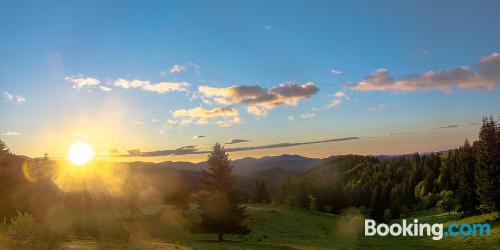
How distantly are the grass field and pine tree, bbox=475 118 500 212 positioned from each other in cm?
384

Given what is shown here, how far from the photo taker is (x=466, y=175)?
87.4 metres

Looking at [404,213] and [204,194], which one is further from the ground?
[204,194]

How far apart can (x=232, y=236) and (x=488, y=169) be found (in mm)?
47282

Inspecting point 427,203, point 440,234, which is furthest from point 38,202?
point 427,203

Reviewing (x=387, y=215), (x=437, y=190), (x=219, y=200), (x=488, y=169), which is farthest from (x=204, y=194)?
(x=437, y=190)

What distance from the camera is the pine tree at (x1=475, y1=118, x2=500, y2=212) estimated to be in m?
69.2

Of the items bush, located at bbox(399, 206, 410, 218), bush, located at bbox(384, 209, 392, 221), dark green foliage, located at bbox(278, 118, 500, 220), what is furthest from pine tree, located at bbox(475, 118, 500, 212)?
bush, located at bbox(399, 206, 410, 218)

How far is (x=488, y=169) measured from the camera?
234 feet

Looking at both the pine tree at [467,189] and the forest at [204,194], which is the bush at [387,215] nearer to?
the forest at [204,194]

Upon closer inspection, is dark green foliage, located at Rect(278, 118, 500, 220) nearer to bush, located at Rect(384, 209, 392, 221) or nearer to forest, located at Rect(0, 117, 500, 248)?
forest, located at Rect(0, 117, 500, 248)

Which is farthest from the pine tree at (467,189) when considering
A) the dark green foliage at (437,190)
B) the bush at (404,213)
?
the bush at (404,213)

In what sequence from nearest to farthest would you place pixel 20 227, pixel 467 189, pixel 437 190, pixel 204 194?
pixel 20 227
pixel 204 194
pixel 467 189
pixel 437 190

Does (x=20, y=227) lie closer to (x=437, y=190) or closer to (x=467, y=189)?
(x=467, y=189)

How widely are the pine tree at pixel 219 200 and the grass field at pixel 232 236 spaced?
196 cm
